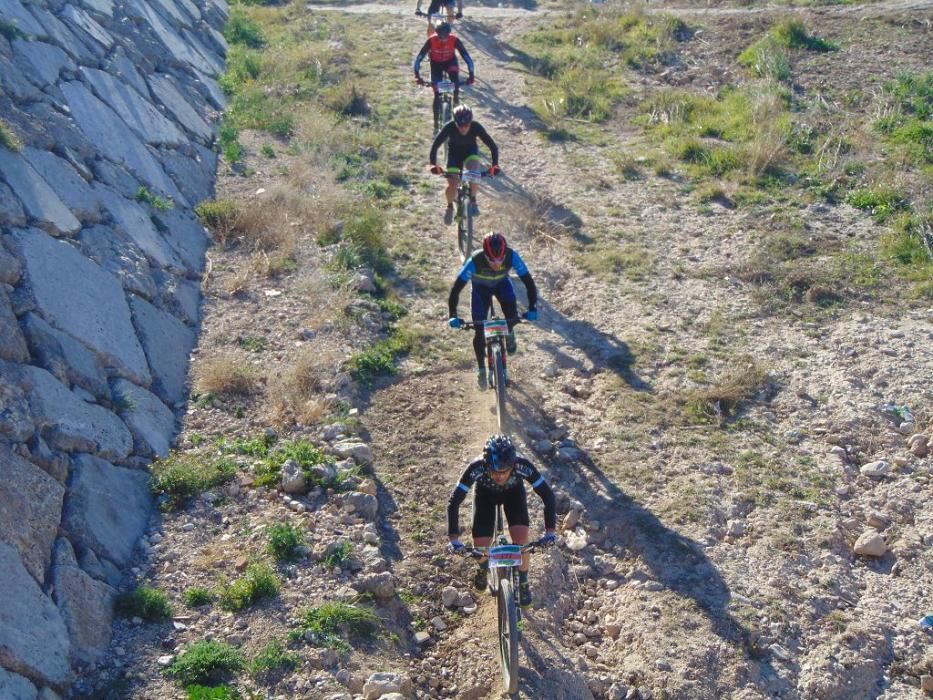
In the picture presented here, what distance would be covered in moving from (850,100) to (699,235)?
219 inches

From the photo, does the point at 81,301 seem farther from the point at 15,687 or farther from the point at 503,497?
the point at 503,497

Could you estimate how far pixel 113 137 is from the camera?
13.5m

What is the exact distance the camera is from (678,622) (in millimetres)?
8477

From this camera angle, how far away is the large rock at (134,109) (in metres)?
14.2

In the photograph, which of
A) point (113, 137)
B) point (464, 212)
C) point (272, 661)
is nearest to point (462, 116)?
point (464, 212)

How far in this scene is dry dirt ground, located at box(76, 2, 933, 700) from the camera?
26.6ft

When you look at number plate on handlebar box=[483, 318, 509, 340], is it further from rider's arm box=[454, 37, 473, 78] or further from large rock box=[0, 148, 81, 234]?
rider's arm box=[454, 37, 473, 78]

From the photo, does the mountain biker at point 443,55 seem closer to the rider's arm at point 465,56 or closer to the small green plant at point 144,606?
the rider's arm at point 465,56

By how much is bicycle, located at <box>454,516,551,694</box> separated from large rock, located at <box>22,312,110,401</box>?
158 inches

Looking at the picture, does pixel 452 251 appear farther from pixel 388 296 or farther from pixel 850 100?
pixel 850 100

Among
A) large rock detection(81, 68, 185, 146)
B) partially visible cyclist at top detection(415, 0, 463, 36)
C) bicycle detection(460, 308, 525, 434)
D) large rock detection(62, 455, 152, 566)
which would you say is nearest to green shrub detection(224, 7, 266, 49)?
partially visible cyclist at top detection(415, 0, 463, 36)

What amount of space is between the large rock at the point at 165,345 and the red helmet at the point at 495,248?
3.48 meters

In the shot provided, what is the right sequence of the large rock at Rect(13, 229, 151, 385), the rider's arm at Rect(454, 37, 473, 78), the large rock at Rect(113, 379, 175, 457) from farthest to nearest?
the rider's arm at Rect(454, 37, 473, 78) < the large rock at Rect(13, 229, 151, 385) < the large rock at Rect(113, 379, 175, 457)

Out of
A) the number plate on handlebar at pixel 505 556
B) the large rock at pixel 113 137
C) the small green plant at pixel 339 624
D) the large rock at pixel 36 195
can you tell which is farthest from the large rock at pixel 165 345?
the number plate on handlebar at pixel 505 556
